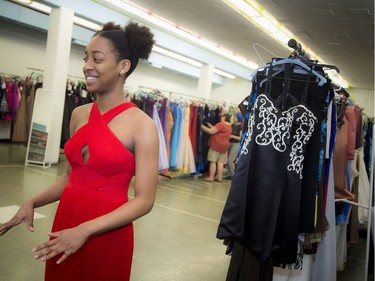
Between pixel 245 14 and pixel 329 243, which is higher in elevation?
pixel 245 14

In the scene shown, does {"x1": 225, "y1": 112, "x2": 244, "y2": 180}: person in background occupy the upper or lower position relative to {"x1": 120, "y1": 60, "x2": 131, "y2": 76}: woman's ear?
lower

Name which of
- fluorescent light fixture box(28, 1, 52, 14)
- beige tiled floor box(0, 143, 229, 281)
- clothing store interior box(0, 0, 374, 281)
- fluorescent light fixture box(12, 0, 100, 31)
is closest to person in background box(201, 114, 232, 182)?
clothing store interior box(0, 0, 374, 281)

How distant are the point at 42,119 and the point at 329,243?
19.8ft

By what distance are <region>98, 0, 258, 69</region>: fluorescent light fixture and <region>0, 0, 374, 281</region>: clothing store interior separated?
0.05 m

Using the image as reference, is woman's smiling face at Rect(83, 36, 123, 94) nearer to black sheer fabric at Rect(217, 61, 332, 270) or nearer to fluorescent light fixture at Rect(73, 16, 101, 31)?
black sheer fabric at Rect(217, 61, 332, 270)

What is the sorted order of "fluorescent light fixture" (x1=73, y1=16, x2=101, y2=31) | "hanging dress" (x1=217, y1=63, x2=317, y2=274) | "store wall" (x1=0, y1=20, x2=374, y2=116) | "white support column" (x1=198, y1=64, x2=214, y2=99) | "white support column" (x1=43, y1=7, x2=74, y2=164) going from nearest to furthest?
"hanging dress" (x1=217, y1=63, x2=317, y2=274), "white support column" (x1=43, y1=7, x2=74, y2=164), "fluorescent light fixture" (x1=73, y1=16, x2=101, y2=31), "store wall" (x1=0, y1=20, x2=374, y2=116), "white support column" (x1=198, y1=64, x2=214, y2=99)

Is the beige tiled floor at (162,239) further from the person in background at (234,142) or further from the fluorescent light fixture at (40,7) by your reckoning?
the fluorescent light fixture at (40,7)

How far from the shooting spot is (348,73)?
44.4ft

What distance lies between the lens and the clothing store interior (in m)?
1.87

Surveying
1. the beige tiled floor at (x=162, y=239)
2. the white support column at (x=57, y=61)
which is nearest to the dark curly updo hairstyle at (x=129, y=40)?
the beige tiled floor at (x=162, y=239)

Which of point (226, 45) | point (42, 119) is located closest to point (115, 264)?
point (42, 119)

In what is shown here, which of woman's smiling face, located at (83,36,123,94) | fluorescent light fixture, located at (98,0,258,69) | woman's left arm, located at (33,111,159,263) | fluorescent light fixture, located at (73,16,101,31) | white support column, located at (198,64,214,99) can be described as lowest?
woman's left arm, located at (33,111,159,263)

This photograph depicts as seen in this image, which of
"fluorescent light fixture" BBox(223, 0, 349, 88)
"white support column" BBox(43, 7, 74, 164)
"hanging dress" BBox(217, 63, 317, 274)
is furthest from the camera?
"white support column" BBox(43, 7, 74, 164)

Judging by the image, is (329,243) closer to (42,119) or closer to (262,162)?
(262,162)
